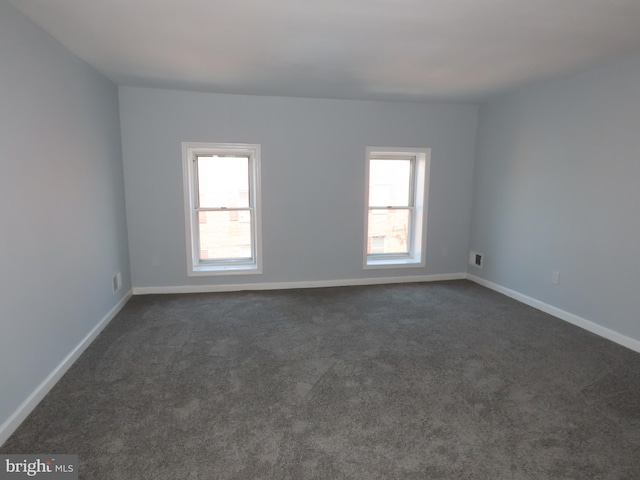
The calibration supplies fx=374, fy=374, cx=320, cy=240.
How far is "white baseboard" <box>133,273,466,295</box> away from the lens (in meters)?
4.43

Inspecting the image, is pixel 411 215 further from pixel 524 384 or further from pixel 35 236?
pixel 35 236

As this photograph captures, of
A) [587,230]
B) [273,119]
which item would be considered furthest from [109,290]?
[587,230]

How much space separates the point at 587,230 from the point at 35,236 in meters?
4.29

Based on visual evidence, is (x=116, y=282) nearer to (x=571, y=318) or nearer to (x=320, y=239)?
(x=320, y=239)

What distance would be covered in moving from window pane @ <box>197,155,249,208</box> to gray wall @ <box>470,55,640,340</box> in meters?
3.04

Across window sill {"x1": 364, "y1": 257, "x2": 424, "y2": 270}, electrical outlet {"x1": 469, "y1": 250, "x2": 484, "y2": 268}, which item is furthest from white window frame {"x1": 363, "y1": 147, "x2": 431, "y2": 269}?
electrical outlet {"x1": 469, "y1": 250, "x2": 484, "y2": 268}

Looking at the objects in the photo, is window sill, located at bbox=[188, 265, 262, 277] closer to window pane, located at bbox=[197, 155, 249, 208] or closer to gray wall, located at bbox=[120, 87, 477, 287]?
gray wall, located at bbox=[120, 87, 477, 287]

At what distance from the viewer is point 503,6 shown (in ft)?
6.77

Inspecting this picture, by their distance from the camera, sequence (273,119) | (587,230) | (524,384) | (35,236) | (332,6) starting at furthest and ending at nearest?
(273,119)
(587,230)
(524,384)
(35,236)
(332,6)

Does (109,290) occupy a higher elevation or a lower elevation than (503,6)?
lower

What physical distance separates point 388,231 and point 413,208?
1.49 feet

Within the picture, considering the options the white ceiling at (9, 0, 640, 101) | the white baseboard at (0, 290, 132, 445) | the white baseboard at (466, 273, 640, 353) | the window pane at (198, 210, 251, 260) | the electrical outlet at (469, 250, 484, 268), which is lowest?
the white baseboard at (0, 290, 132, 445)

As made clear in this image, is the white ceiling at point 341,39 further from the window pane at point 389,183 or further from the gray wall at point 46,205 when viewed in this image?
the window pane at point 389,183

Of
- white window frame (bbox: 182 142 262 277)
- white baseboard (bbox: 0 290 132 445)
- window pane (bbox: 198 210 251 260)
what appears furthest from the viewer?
window pane (bbox: 198 210 251 260)
